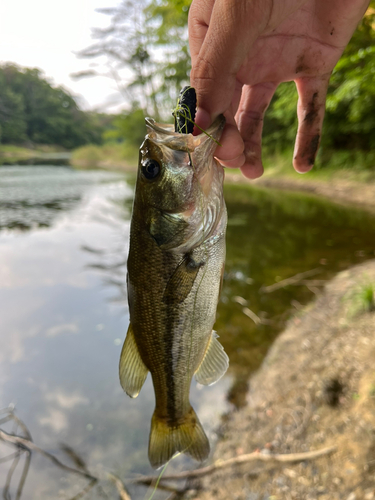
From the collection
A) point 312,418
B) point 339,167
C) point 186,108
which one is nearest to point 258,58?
point 186,108

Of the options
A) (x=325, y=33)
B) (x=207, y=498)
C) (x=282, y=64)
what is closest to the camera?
(x=325, y=33)

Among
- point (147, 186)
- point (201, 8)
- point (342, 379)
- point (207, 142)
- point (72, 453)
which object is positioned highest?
point (201, 8)

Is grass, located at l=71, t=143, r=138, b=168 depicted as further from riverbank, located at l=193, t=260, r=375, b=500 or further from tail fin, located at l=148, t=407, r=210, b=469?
tail fin, located at l=148, t=407, r=210, b=469

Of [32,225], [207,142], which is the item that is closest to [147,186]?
[207,142]

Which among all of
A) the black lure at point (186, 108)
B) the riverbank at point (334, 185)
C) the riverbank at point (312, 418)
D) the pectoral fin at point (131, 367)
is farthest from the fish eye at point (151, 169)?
the riverbank at point (334, 185)

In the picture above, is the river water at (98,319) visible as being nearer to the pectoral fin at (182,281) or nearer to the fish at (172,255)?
the fish at (172,255)

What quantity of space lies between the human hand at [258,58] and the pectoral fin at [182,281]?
2.13 ft

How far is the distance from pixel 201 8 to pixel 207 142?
90cm

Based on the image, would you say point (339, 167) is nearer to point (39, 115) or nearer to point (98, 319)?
point (98, 319)

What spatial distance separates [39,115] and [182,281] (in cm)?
4511

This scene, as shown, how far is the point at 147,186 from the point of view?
5.14ft

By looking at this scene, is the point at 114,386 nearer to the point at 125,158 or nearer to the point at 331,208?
the point at 331,208

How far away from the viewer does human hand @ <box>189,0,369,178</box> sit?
1486 millimetres

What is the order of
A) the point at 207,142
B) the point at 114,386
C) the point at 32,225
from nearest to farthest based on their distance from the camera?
the point at 207,142, the point at 114,386, the point at 32,225
